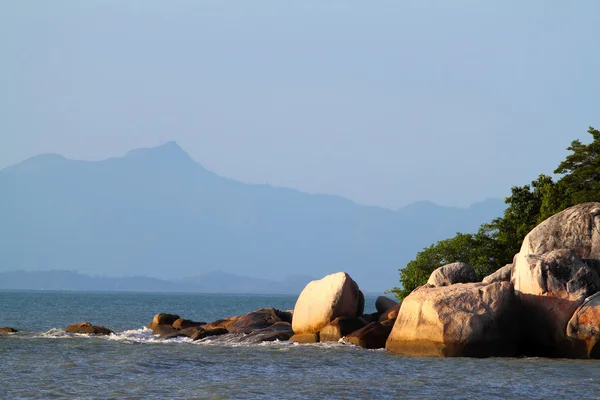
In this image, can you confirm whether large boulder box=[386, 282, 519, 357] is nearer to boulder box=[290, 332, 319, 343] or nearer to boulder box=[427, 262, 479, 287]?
boulder box=[427, 262, 479, 287]

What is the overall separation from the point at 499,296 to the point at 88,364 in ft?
43.0

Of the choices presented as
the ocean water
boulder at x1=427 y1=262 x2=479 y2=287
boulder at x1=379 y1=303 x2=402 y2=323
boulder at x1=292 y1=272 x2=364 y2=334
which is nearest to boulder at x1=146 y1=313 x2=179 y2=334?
the ocean water

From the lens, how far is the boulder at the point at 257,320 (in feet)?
125

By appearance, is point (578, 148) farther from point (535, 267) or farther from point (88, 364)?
point (88, 364)

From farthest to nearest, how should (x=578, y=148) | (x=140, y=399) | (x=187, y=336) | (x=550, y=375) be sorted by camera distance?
(x=578, y=148) < (x=187, y=336) < (x=550, y=375) < (x=140, y=399)

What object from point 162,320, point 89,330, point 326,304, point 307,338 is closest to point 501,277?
point 326,304

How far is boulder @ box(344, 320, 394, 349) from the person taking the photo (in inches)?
1277

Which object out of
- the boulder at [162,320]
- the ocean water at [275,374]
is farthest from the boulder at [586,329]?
the boulder at [162,320]

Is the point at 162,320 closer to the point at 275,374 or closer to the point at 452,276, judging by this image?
the point at 452,276

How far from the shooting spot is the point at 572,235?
31.2 m

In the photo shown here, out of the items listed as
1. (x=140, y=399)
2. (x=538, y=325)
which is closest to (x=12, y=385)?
(x=140, y=399)

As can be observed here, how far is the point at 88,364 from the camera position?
2795cm

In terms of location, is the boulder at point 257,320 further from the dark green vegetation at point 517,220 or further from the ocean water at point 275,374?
the dark green vegetation at point 517,220

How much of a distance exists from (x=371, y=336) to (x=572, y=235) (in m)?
7.96
